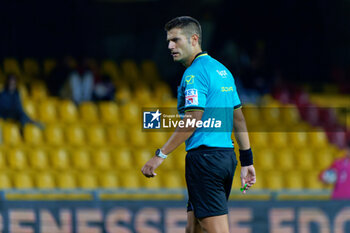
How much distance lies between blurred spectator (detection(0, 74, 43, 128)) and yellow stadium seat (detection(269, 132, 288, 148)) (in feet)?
11.8

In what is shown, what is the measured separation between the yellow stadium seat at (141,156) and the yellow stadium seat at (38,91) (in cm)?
192

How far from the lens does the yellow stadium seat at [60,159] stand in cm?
1073

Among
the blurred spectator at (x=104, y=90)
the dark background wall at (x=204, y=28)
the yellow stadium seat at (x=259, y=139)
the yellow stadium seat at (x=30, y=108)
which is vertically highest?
the dark background wall at (x=204, y=28)

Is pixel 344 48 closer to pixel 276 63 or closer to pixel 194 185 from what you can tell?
pixel 276 63

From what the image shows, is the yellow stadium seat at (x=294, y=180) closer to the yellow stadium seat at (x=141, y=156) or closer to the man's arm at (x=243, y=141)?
the yellow stadium seat at (x=141, y=156)

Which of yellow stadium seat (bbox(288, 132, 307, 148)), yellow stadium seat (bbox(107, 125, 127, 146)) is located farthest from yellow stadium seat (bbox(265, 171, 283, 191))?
yellow stadium seat (bbox(107, 125, 127, 146))

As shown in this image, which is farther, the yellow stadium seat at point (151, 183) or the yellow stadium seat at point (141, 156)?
the yellow stadium seat at point (141, 156)

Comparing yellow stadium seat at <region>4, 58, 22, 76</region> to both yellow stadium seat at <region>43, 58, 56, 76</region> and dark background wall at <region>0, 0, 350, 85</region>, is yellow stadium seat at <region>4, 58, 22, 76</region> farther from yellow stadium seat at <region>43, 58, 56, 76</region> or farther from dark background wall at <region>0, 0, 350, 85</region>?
dark background wall at <region>0, 0, 350, 85</region>

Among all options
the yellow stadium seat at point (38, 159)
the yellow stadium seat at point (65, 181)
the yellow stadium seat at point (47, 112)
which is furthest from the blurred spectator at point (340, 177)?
the yellow stadium seat at point (47, 112)

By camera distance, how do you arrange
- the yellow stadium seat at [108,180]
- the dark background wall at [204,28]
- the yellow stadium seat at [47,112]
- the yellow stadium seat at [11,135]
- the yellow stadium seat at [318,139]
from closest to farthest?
the yellow stadium seat at [108,180], the yellow stadium seat at [11,135], the yellow stadium seat at [47,112], the yellow stadium seat at [318,139], the dark background wall at [204,28]

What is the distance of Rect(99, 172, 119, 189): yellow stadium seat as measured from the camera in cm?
1060

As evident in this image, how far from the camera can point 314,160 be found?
38.7ft

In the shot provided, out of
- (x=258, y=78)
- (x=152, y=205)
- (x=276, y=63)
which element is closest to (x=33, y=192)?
(x=152, y=205)

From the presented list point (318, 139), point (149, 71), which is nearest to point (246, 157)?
point (318, 139)
